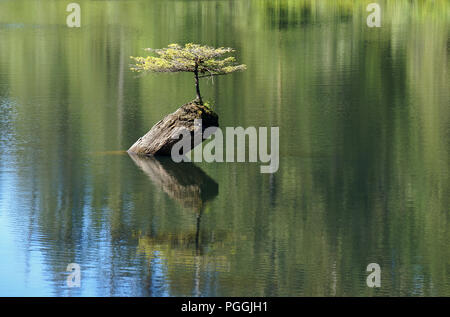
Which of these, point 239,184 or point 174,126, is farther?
point 174,126

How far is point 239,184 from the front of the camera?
31484 mm

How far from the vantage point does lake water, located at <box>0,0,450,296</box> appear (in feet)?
73.3

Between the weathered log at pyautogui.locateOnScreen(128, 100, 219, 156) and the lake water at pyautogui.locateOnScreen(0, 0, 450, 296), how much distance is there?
0.68m

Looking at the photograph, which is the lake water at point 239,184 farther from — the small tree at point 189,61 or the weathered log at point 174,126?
the small tree at point 189,61

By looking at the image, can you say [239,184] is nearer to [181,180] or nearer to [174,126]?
[181,180]

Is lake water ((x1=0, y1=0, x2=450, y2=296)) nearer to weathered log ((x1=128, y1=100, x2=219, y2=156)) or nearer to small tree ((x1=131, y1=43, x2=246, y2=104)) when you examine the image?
weathered log ((x1=128, y1=100, x2=219, y2=156))

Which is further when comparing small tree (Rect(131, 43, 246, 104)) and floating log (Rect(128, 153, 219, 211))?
small tree (Rect(131, 43, 246, 104))

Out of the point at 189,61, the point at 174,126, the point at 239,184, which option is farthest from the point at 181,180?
the point at 189,61

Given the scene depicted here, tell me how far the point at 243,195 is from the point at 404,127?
14.1 meters

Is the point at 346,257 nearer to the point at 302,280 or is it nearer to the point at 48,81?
the point at 302,280

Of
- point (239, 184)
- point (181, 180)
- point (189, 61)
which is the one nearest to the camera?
point (239, 184)

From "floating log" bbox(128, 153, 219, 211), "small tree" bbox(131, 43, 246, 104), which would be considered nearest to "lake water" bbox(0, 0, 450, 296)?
"floating log" bbox(128, 153, 219, 211)

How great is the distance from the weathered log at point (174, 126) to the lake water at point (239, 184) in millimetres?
677

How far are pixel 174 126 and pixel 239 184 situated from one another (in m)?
4.11
